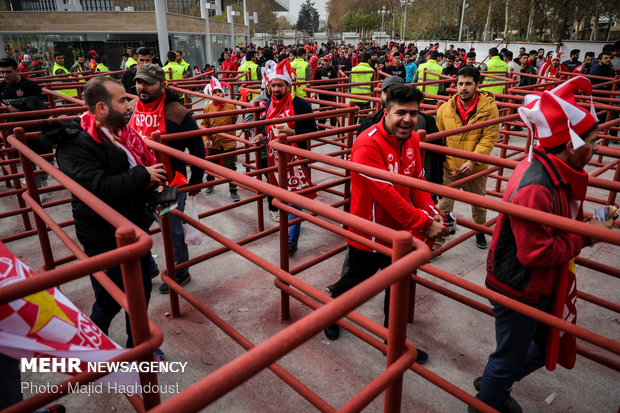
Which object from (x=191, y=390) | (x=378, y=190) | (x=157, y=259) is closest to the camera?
(x=191, y=390)

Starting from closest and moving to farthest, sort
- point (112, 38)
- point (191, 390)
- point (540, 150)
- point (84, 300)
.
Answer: point (191, 390)
point (540, 150)
point (84, 300)
point (112, 38)

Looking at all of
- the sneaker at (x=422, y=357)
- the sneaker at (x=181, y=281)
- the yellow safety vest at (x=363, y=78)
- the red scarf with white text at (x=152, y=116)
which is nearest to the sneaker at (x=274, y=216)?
the sneaker at (x=181, y=281)

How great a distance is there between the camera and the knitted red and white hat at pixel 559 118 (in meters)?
1.89

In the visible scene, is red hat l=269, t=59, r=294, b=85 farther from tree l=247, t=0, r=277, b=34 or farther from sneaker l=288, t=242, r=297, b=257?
tree l=247, t=0, r=277, b=34

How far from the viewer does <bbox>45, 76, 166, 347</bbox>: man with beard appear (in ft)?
7.88

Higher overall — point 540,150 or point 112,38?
point 112,38

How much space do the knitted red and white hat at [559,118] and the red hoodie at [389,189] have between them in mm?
866

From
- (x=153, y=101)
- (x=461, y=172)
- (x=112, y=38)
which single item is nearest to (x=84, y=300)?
(x=153, y=101)

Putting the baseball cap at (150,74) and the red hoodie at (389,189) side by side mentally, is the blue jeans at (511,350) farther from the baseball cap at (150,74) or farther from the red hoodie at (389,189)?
the baseball cap at (150,74)

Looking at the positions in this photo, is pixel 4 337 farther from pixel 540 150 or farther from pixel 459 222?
pixel 459 222

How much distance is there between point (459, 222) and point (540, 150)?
3.02 ft

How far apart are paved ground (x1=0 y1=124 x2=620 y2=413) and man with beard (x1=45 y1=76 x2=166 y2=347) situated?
0.76 m

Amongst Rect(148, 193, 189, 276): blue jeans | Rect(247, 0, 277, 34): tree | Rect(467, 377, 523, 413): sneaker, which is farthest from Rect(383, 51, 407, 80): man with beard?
Rect(247, 0, 277, 34): tree

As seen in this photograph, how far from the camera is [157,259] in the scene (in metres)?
4.49
